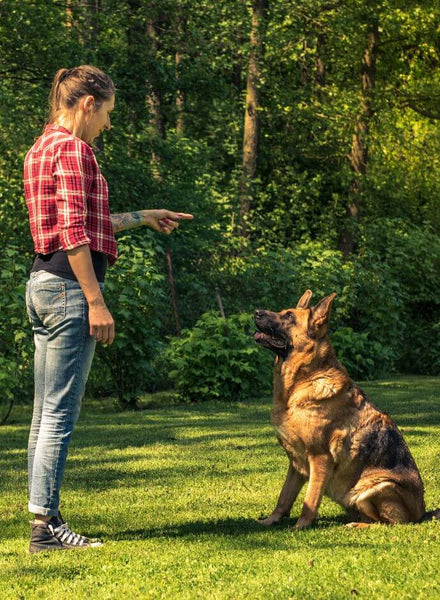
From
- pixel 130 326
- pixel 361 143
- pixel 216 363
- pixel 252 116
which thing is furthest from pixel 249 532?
pixel 361 143

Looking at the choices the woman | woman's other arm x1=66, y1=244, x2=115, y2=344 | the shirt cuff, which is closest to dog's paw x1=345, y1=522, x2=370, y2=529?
the woman

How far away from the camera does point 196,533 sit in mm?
5879

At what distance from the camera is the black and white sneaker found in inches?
206

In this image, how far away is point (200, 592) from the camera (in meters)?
4.47

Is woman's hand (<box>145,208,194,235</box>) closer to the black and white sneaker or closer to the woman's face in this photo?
the woman's face

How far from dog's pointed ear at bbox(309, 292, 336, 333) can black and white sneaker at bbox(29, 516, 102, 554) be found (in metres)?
1.91

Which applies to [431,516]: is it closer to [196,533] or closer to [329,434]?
[329,434]

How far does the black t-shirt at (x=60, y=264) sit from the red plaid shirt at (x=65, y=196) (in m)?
0.03

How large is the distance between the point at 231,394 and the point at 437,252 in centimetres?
990

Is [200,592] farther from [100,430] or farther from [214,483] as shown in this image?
[100,430]

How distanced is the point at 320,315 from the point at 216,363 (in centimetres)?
817

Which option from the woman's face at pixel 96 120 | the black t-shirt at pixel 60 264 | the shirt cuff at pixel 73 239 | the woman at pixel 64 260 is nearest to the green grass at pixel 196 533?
the woman at pixel 64 260

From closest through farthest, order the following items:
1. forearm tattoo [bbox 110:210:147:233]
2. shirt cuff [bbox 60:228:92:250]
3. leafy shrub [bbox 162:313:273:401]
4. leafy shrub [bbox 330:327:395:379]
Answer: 1. shirt cuff [bbox 60:228:92:250]
2. forearm tattoo [bbox 110:210:147:233]
3. leafy shrub [bbox 162:313:273:401]
4. leafy shrub [bbox 330:327:395:379]

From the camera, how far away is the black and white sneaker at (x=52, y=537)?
523cm
